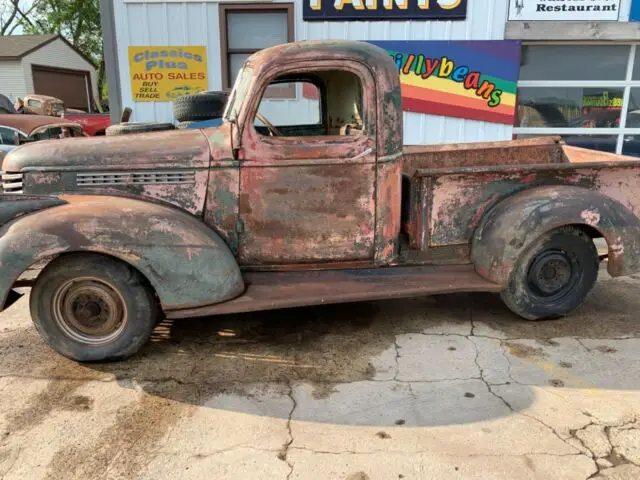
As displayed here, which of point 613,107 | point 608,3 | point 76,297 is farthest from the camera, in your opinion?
point 613,107

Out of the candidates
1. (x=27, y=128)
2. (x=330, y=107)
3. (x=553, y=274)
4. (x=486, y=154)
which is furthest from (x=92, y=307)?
(x=27, y=128)

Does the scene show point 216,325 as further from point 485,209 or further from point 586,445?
point 586,445

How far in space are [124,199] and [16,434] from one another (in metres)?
1.52

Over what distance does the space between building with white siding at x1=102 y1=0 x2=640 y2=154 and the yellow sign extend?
81 millimetres

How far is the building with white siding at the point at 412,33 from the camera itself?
7.46 m

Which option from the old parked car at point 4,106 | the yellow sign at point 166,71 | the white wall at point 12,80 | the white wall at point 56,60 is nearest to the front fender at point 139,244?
the yellow sign at point 166,71

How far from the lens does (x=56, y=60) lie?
93.7 feet

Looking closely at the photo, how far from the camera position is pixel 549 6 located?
7.59m

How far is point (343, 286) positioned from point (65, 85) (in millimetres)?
30211

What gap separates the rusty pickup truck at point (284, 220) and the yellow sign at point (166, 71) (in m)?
4.11

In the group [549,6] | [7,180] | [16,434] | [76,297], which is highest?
[549,6]

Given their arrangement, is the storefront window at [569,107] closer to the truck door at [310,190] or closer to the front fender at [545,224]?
the front fender at [545,224]

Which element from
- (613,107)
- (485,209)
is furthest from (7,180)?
(613,107)

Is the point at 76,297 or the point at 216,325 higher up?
the point at 76,297
